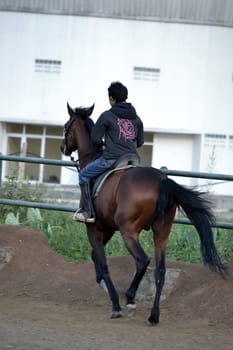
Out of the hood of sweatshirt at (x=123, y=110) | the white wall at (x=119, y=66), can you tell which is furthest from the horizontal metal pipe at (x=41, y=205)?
the white wall at (x=119, y=66)

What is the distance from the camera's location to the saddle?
27.4 ft

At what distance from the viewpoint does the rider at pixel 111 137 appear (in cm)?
838

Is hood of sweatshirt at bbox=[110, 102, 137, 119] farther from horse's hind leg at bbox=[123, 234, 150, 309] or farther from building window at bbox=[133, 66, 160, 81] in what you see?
building window at bbox=[133, 66, 160, 81]

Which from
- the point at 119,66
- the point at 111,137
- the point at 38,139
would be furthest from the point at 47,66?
the point at 111,137

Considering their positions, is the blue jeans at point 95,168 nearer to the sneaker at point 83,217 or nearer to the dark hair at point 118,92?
the sneaker at point 83,217

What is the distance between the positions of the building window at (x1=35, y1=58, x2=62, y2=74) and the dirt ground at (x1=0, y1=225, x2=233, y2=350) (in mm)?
23793

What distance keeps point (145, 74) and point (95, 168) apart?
1010 inches

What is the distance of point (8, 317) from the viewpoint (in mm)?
7887

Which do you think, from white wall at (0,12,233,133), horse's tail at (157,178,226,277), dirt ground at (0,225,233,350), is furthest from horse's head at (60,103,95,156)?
white wall at (0,12,233,133)

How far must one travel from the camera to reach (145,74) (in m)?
33.6

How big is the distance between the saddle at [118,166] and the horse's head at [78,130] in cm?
63

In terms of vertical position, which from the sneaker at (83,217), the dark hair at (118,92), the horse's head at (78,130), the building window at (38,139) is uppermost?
the dark hair at (118,92)

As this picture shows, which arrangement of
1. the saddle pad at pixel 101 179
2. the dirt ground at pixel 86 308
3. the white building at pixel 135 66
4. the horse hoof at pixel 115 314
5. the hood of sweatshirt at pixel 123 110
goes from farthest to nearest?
the white building at pixel 135 66
the hood of sweatshirt at pixel 123 110
the saddle pad at pixel 101 179
the horse hoof at pixel 115 314
the dirt ground at pixel 86 308

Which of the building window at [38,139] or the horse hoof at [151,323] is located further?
the building window at [38,139]
